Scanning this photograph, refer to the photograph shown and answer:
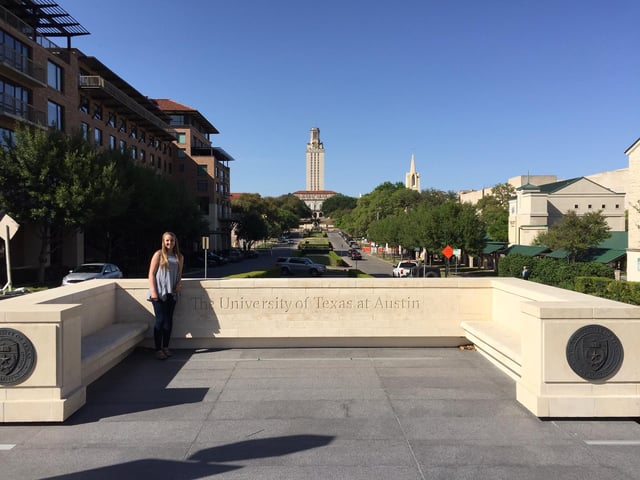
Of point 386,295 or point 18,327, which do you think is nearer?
point 18,327

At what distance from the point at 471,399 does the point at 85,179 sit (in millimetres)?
24829

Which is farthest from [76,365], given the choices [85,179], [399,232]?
[399,232]

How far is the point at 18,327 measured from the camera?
5473mm

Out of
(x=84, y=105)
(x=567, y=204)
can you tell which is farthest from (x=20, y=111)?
(x=567, y=204)

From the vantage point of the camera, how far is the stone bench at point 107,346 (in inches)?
258

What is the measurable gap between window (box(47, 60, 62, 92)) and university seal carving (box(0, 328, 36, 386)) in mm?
32184

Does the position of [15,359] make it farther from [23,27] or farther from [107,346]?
[23,27]

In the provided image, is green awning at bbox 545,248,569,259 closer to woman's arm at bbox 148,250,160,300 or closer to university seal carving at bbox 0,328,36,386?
woman's arm at bbox 148,250,160,300

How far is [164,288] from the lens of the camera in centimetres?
791

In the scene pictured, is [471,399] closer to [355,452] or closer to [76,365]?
[355,452]

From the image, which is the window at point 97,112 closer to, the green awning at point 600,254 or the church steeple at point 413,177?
the green awning at point 600,254

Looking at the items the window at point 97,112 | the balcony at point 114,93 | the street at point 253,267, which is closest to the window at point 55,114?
the balcony at point 114,93

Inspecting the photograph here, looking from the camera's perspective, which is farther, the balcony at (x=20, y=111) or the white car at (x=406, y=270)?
the white car at (x=406, y=270)

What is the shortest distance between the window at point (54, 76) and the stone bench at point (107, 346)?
30098mm
